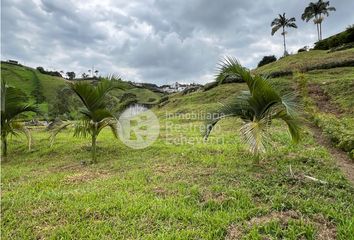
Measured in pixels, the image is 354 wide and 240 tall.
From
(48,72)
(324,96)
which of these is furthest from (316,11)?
(48,72)

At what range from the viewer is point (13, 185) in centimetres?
702

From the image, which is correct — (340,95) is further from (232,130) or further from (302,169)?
(302,169)

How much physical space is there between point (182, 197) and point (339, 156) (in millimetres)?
5211

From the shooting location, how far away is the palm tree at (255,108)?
20.5ft

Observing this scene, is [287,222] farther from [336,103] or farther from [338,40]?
[338,40]

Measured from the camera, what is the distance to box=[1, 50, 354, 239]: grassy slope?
4.15 meters

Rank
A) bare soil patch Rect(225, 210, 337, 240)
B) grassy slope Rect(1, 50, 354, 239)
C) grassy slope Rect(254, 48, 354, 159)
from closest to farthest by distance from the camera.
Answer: bare soil patch Rect(225, 210, 337, 240) → grassy slope Rect(1, 50, 354, 239) → grassy slope Rect(254, 48, 354, 159)

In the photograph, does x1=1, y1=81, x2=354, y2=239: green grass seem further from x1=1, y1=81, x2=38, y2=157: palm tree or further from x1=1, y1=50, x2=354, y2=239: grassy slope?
x1=1, y1=81, x2=38, y2=157: palm tree

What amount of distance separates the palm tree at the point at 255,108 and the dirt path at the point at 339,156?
4.11 ft

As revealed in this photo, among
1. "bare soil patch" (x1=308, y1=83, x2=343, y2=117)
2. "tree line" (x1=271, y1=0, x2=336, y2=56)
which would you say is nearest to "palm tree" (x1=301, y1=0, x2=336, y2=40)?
"tree line" (x1=271, y1=0, x2=336, y2=56)

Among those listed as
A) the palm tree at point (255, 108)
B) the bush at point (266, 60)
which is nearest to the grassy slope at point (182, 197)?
the palm tree at point (255, 108)

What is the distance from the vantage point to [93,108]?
874 cm

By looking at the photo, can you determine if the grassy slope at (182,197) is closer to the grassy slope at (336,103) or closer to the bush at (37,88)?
the grassy slope at (336,103)

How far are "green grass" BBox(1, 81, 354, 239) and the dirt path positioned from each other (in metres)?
0.26
